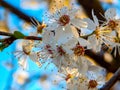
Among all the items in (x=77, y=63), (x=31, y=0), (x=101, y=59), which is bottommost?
(x=101, y=59)

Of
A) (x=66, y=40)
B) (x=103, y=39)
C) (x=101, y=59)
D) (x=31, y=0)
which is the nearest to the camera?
(x=66, y=40)

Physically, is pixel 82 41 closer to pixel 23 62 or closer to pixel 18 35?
pixel 18 35

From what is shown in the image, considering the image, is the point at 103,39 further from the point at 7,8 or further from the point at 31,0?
the point at 31,0

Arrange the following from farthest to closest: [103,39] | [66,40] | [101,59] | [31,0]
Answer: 1. [31,0]
2. [101,59]
3. [103,39]
4. [66,40]

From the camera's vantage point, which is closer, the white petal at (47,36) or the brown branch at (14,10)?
the white petal at (47,36)

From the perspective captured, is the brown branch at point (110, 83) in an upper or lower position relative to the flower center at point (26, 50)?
lower

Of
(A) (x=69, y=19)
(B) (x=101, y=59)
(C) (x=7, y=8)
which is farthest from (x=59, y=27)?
(C) (x=7, y=8)

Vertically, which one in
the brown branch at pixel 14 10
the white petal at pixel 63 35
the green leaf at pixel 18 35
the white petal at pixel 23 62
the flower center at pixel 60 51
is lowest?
the white petal at pixel 23 62

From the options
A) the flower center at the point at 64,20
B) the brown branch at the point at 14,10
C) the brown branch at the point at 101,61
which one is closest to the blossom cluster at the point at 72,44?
the flower center at the point at 64,20

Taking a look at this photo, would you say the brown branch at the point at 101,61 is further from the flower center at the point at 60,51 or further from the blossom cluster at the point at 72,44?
the flower center at the point at 60,51

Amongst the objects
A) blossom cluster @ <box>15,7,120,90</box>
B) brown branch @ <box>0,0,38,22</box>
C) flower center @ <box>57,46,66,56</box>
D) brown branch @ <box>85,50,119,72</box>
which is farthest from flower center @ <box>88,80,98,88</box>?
brown branch @ <box>0,0,38,22</box>
